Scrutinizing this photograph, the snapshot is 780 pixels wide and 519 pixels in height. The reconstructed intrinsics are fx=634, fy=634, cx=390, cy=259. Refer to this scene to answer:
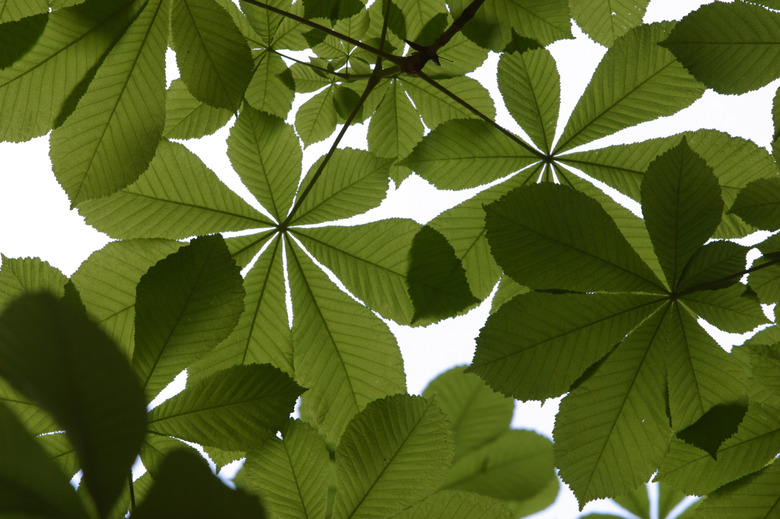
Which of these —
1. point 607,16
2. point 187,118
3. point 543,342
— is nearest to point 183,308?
point 543,342

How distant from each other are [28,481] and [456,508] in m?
0.86

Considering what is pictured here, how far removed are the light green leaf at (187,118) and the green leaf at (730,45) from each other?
1405mm

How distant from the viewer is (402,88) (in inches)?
89.1

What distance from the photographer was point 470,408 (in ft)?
5.91

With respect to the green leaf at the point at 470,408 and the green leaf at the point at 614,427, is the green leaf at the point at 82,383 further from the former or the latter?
the green leaf at the point at 470,408

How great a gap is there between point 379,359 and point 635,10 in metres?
1.27

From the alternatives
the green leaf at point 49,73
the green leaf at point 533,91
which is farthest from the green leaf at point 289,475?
the green leaf at point 533,91

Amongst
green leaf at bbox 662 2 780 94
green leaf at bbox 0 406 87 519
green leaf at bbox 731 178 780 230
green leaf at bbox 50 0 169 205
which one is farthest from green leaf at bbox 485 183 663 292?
green leaf at bbox 0 406 87 519

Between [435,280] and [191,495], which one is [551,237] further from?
[191,495]

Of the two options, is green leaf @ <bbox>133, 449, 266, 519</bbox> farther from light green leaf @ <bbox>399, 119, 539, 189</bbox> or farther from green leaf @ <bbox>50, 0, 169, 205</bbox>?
light green leaf @ <bbox>399, 119, 539, 189</bbox>

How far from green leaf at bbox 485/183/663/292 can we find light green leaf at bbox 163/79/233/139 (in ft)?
3.72

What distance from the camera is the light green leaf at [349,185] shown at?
73.0 inches

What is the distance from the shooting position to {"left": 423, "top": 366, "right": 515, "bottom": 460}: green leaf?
1776 mm

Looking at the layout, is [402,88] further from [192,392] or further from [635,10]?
[192,392]
